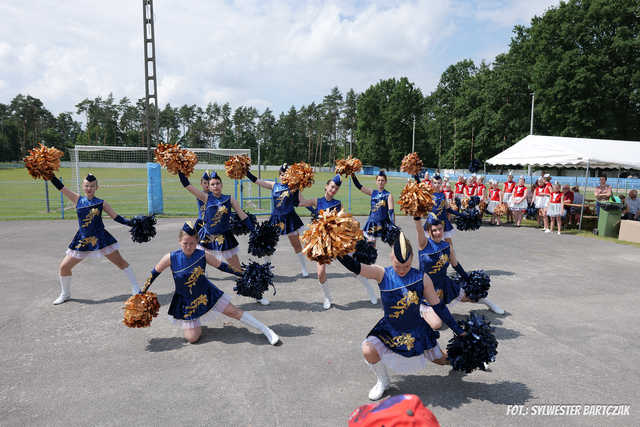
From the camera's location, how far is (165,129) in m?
106

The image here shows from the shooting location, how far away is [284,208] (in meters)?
7.20

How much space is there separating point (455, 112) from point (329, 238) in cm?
6632

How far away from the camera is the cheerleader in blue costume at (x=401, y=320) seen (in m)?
3.45

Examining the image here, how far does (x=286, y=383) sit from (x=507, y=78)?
176ft

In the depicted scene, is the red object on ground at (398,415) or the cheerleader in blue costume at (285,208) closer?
the red object on ground at (398,415)

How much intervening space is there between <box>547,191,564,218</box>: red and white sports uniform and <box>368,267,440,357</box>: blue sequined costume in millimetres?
12324

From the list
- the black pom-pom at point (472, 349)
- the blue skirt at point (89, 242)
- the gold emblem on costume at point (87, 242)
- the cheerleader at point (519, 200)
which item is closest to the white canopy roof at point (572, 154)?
the cheerleader at point (519, 200)

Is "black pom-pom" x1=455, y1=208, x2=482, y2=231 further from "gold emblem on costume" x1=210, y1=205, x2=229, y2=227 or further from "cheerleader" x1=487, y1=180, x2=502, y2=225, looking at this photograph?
"cheerleader" x1=487, y1=180, x2=502, y2=225

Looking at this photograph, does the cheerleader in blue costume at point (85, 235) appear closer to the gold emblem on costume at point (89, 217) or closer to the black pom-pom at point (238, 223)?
the gold emblem on costume at point (89, 217)

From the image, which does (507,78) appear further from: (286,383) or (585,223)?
(286,383)

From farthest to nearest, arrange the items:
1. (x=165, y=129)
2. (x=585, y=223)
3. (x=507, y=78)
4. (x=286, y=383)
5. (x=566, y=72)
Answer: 1. (x=165, y=129)
2. (x=507, y=78)
3. (x=566, y=72)
4. (x=585, y=223)
5. (x=286, y=383)

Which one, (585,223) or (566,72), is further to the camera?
(566,72)

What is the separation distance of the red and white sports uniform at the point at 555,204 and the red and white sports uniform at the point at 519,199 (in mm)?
1312

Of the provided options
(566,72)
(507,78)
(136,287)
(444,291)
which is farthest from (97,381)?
(507,78)
